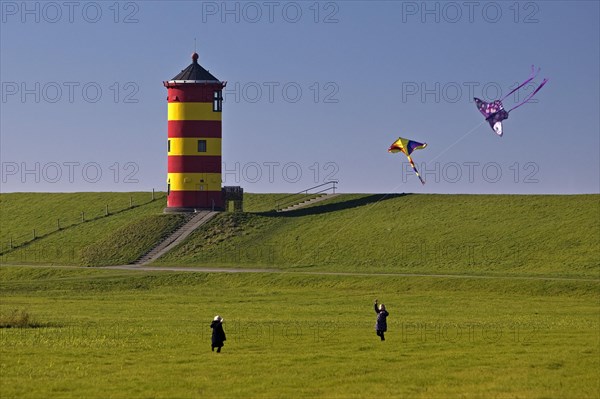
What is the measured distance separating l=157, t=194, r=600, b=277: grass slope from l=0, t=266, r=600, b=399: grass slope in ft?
34.6

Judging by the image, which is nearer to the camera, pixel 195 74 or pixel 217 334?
pixel 217 334

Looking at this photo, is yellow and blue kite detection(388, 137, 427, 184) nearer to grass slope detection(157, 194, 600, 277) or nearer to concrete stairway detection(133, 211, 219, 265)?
grass slope detection(157, 194, 600, 277)

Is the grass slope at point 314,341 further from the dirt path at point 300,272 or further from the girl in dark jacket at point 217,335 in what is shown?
the dirt path at point 300,272

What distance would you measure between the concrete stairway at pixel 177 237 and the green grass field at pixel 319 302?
117 centimetres

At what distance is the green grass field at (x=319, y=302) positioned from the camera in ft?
122

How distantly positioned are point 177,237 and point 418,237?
20.0m

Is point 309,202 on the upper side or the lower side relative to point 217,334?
upper

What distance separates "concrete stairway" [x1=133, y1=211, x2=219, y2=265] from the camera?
96062 millimetres

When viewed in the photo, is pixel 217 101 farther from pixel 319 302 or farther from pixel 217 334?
pixel 217 334

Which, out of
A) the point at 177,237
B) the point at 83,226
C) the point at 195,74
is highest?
the point at 195,74

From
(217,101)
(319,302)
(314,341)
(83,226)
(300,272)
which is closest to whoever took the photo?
(314,341)

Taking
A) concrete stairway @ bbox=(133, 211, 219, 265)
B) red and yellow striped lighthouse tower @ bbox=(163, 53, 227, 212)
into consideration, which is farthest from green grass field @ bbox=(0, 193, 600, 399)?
red and yellow striped lighthouse tower @ bbox=(163, 53, 227, 212)

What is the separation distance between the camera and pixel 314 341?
4631cm

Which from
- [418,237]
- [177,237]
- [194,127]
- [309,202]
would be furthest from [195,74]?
[418,237]
